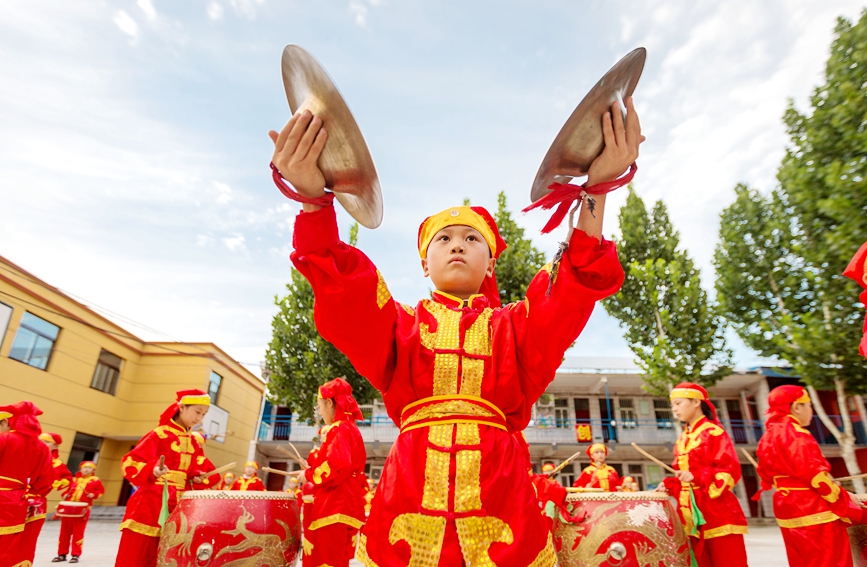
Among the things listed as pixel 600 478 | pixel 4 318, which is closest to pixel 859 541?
pixel 600 478

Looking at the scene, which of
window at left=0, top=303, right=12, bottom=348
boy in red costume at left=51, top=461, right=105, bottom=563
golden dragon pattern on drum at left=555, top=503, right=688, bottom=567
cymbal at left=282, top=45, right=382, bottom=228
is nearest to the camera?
cymbal at left=282, top=45, right=382, bottom=228

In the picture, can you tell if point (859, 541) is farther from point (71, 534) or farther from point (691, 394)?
point (71, 534)

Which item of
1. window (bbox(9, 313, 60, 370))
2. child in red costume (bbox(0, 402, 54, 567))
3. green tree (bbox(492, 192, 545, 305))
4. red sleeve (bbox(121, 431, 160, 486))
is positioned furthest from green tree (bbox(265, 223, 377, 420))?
red sleeve (bbox(121, 431, 160, 486))

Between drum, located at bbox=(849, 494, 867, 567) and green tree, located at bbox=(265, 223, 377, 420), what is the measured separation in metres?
11.2

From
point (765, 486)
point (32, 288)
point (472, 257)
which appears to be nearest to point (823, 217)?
point (765, 486)

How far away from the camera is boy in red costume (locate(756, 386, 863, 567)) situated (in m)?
3.86

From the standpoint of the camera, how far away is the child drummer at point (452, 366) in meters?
1.34

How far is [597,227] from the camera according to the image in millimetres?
1453

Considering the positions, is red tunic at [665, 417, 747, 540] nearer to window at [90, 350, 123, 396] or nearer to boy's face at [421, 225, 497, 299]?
boy's face at [421, 225, 497, 299]

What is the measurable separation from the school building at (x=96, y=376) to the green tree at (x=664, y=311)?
11803 mm

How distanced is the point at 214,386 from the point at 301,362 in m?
7.87

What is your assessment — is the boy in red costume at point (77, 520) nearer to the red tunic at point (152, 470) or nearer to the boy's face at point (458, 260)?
the red tunic at point (152, 470)

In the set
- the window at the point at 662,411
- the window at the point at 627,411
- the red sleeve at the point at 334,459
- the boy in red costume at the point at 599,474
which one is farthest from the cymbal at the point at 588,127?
the window at the point at 662,411

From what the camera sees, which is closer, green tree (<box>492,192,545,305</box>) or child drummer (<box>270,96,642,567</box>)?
child drummer (<box>270,96,642,567</box>)
